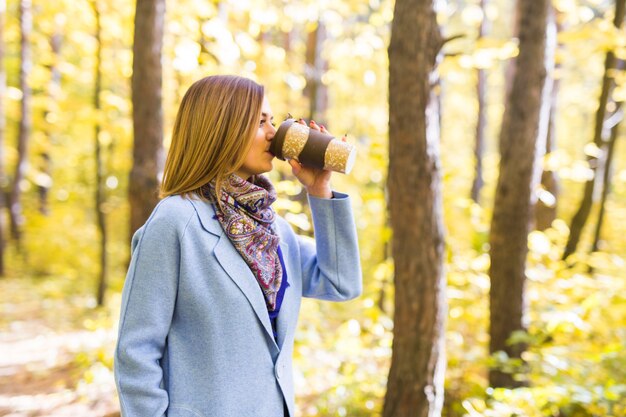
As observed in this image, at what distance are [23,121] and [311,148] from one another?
11633mm

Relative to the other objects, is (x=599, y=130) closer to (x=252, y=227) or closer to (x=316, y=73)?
(x=316, y=73)

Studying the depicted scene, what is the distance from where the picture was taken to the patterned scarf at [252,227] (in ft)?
5.59

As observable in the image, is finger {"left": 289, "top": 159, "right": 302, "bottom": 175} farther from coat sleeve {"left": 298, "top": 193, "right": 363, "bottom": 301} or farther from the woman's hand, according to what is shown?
coat sleeve {"left": 298, "top": 193, "right": 363, "bottom": 301}

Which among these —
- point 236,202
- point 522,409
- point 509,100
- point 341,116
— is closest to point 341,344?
point 522,409

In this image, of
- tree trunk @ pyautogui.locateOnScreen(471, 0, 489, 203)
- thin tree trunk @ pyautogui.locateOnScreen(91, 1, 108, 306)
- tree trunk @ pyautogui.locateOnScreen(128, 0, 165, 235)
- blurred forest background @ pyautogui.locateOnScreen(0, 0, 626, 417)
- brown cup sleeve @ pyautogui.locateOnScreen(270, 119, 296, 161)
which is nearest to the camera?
brown cup sleeve @ pyautogui.locateOnScreen(270, 119, 296, 161)

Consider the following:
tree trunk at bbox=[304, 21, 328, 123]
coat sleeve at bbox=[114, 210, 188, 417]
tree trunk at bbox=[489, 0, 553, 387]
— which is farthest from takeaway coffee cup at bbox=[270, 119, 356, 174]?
tree trunk at bbox=[304, 21, 328, 123]

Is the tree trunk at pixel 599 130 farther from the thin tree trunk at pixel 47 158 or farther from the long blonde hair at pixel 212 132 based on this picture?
the thin tree trunk at pixel 47 158

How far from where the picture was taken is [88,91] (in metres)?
16.3

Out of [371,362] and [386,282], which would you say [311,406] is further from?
[386,282]

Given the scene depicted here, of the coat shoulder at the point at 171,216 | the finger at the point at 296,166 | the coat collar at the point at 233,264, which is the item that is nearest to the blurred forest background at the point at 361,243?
the finger at the point at 296,166

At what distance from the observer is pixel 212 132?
1.67 m

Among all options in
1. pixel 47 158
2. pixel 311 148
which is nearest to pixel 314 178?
pixel 311 148

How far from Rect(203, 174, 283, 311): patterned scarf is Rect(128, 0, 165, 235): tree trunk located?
10.2 feet

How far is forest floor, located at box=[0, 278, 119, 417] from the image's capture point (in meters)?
4.82
